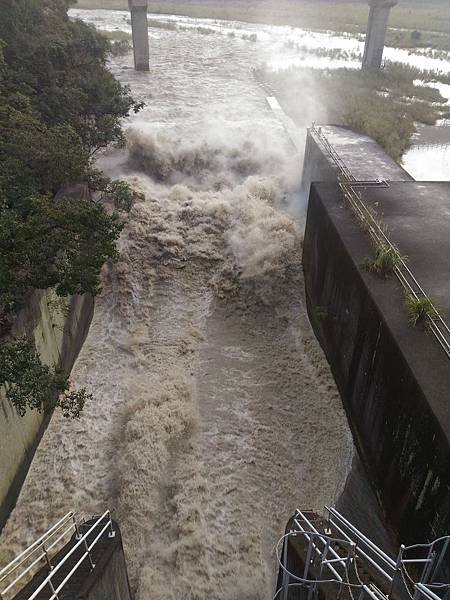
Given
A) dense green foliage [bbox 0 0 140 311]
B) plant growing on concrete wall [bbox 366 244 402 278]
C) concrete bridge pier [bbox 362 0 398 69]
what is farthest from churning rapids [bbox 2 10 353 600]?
concrete bridge pier [bbox 362 0 398 69]

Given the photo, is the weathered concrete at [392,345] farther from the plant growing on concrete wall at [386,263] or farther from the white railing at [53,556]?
the white railing at [53,556]

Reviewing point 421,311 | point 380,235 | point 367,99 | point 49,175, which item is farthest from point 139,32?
point 421,311

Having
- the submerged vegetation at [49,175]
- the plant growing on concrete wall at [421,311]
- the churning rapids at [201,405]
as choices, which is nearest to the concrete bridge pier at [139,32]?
the submerged vegetation at [49,175]

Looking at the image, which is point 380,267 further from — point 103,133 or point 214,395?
point 103,133

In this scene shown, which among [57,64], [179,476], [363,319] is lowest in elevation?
[179,476]

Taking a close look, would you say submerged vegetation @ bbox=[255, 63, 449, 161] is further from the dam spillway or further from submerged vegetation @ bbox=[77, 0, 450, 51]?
submerged vegetation @ bbox=[77, 0, 450, 51]

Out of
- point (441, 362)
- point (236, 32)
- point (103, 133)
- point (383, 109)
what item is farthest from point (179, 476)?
point (236, 32)
